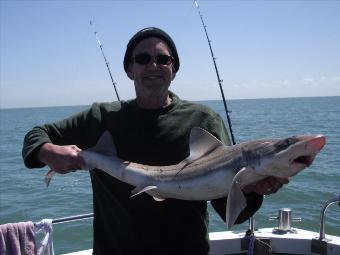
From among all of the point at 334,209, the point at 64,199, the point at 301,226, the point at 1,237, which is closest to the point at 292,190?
the point at 334,209

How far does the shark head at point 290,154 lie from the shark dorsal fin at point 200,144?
44 centimetres

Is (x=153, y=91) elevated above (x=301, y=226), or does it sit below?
above

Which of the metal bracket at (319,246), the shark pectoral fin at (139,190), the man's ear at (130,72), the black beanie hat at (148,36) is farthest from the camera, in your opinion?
the metal bracket at (319,246)

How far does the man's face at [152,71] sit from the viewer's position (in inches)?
129

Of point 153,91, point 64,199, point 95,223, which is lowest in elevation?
point 64,199

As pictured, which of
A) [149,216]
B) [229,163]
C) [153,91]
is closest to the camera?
[229,163]

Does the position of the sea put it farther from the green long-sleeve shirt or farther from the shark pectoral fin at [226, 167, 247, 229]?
the shark pectoral fin at [226, 167, 247, 229]

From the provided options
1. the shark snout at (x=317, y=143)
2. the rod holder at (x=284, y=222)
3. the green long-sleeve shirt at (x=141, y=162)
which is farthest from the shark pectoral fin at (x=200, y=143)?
the rod holder at (x=284, y=222)

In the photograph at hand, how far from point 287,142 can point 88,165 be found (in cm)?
146

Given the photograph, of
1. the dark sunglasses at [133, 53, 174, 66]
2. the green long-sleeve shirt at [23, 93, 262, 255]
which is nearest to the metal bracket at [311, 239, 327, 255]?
the green long-sleeve shirt at [23, 93, 262, 255]

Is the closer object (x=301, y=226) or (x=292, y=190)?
(x=301, y=226)

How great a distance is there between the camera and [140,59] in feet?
10.8

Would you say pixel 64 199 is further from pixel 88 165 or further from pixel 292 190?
pixel 88 165

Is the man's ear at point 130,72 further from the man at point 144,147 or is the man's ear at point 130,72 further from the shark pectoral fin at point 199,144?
the shark pectoral fin at point 199,144
